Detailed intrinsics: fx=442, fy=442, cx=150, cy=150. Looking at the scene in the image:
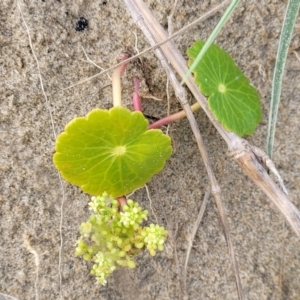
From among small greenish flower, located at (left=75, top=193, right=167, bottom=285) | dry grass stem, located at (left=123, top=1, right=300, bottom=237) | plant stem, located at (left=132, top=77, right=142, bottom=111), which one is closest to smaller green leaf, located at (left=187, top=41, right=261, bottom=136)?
dry grass stem, located at (left=123, top=1, right=300, bottom=237)

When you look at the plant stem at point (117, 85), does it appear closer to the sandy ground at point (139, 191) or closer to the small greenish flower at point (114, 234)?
the sandy ground at point (139, 191)

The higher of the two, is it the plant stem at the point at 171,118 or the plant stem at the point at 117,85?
the plant stem at the point at 117,85

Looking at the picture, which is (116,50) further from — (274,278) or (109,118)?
(274,278)

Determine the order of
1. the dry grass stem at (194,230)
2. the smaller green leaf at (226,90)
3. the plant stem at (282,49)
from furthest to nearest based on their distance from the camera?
1. the dry grass stem at (194,230)
2. the smaller green leaf at (226,90)
3. the plant stem at (282,49)

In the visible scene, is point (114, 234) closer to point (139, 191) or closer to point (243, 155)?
point (139, 191)

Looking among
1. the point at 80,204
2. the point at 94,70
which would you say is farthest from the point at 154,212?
the point at 94,70

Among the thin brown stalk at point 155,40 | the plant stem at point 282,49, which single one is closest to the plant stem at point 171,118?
the thin brown stalk at point 155,40

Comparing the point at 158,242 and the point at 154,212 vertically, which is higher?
the point at 154,212
